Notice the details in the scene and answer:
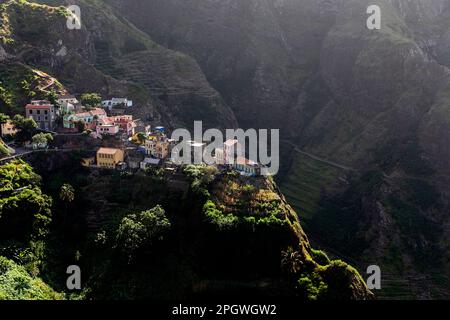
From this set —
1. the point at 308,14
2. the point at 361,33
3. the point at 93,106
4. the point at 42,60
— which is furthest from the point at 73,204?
the point at 308,14

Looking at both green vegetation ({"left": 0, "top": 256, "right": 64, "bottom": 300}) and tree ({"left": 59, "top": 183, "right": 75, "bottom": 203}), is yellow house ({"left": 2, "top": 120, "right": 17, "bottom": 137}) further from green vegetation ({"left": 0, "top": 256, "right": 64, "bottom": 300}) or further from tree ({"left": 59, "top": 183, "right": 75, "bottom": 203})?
green vegetation ({"left": 0, "top": 256, "right": 64, "bottom": 300})

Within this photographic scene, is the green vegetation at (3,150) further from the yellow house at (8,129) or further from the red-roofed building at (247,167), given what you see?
the red-roofed building at (247,167)

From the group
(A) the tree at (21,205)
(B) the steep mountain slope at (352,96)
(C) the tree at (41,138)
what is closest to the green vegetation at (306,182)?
(B) the steep mountain slope at (352,96)

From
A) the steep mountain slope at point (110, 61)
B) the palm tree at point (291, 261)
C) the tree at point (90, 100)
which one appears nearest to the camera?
the palm tree at point (291, 261)

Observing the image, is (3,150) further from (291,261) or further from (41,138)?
(291,261)

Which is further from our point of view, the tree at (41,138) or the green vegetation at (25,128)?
the green vegetation at (25,128)

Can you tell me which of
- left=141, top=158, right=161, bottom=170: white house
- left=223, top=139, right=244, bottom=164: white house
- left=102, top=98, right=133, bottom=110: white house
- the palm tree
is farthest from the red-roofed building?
left=102, top=98, right=133, bottom=110: white house

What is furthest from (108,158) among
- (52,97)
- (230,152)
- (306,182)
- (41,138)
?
(306,182)
